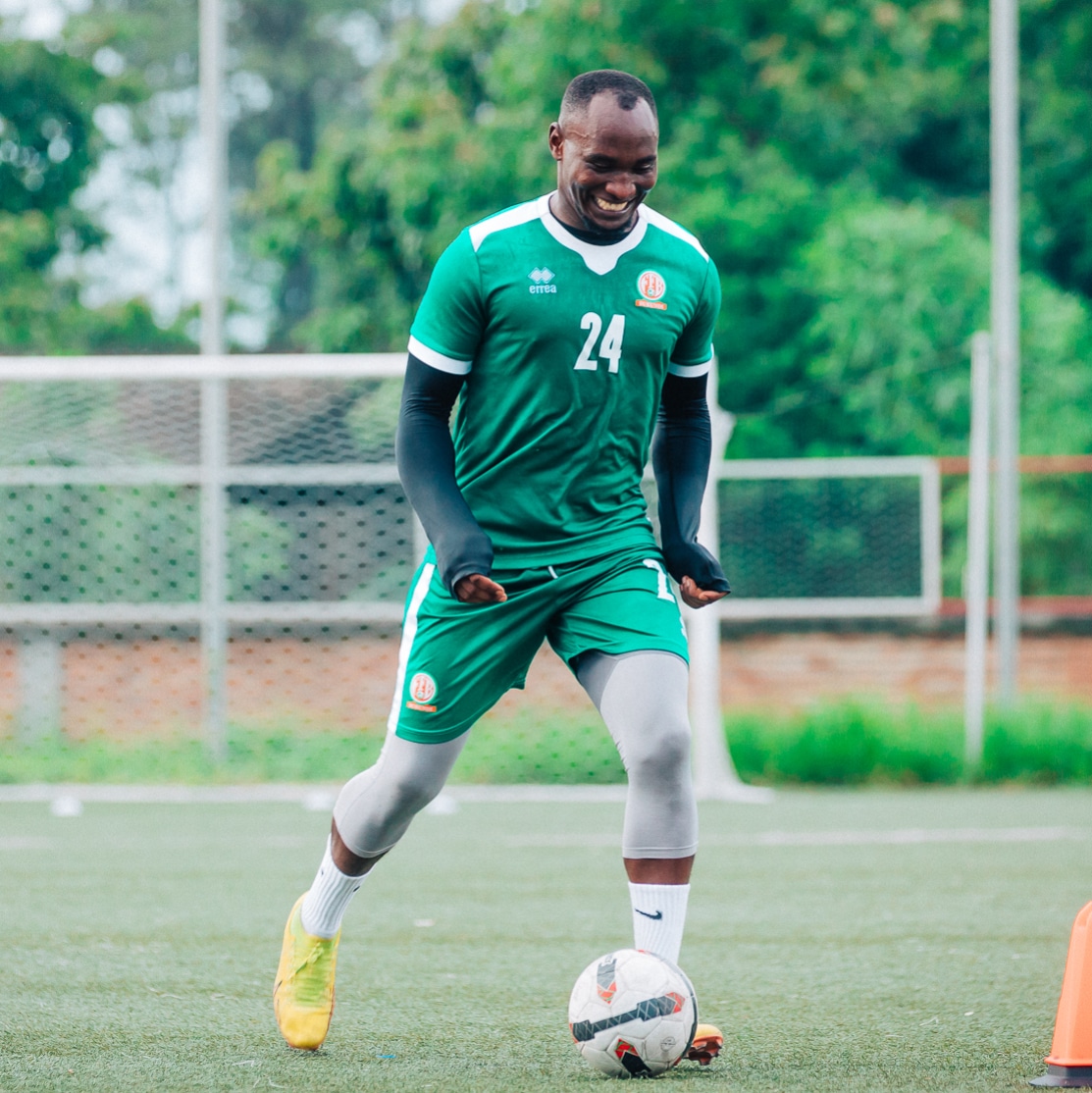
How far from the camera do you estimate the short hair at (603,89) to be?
11.6 feet

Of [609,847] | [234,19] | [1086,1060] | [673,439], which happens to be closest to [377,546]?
[609,847]

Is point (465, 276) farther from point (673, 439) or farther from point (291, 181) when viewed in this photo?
point (291, 181)

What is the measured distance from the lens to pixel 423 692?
3725mm

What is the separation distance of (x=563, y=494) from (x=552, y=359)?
29 centimetres

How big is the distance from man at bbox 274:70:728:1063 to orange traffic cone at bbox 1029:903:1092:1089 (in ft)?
2.36

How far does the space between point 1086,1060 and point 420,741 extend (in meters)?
1.44

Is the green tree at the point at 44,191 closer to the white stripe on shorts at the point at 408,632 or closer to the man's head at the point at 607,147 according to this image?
the white stripe on shorts at the point at 408,632

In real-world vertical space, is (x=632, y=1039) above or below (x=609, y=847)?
above

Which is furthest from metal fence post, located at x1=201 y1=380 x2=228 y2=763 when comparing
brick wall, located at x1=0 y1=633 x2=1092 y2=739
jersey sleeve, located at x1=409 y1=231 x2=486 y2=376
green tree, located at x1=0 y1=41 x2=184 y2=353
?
green tree, located at x1=0 y1=41 x2=184 y2=353

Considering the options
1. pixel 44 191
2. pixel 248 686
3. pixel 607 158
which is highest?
pixel 44 191

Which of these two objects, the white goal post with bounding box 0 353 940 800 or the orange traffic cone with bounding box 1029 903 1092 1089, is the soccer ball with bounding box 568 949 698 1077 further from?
the white goal post with bounding box 0 353 940 800

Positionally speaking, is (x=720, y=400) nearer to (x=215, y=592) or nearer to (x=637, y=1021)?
(x=215, y=592)

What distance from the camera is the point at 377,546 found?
11812 millimetres

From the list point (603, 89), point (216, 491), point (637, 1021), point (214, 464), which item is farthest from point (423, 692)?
point (214, 464)
